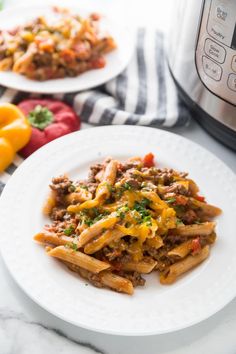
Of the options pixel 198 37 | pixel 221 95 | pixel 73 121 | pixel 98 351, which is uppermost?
pixel 198 37

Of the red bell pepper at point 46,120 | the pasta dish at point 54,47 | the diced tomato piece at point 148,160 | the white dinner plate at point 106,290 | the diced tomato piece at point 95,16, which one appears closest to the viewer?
the white dinner plate at point 106,290

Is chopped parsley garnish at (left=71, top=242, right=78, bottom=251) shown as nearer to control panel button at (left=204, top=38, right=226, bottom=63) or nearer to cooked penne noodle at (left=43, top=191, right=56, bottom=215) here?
cooked penne noodle at (left=43, top=191, right=56, bottom=215)

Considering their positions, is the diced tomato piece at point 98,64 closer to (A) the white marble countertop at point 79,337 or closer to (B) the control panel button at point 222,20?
(B) the control panel button at point 222,20

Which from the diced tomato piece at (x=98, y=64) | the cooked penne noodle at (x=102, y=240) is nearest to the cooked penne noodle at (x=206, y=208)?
the cooked penne noodle at (x=102, y=240)

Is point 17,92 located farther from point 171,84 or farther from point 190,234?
point 190,234

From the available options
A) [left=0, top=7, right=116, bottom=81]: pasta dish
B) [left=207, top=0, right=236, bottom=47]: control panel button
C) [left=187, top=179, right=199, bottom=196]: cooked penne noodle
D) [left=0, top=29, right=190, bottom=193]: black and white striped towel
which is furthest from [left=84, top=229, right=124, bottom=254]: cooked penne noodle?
[left=0, top=7, right=116, bottom=81]: pasta dish

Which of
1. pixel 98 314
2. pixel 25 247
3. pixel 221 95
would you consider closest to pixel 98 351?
pixel 98 314
